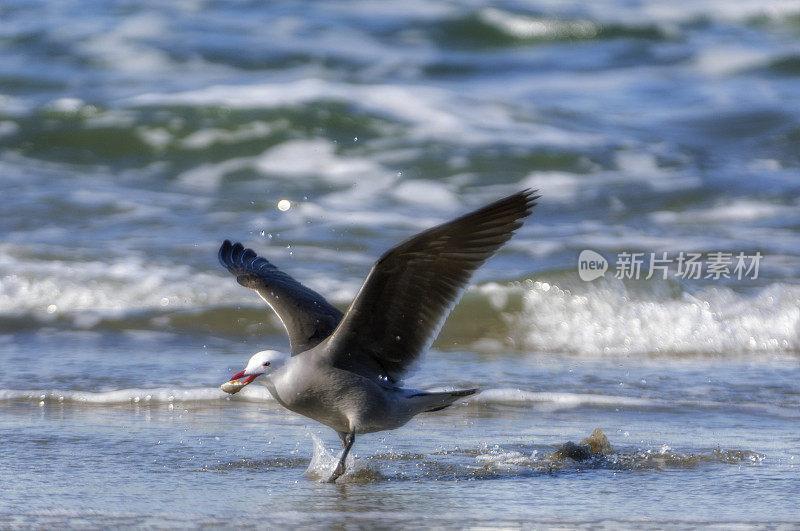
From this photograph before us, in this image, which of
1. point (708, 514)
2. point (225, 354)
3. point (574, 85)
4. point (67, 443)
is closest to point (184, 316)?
point (225, 354)

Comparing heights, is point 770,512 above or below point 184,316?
below

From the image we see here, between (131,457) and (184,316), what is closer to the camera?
(131,457)

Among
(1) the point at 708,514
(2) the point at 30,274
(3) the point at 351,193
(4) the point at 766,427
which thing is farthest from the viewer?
(3) the point at 351,193

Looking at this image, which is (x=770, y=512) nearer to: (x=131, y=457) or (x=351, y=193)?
(x=131, y=457)

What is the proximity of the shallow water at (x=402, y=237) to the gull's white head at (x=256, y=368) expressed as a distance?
1.08 feet

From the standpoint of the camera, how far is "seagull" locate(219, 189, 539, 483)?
12.8ft

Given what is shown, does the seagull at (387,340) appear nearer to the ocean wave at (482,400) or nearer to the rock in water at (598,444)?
the rock in water at (598,444)

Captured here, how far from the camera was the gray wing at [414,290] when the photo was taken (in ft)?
12.7

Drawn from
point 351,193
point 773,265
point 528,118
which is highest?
point 528,118

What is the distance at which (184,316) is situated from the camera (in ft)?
22.2

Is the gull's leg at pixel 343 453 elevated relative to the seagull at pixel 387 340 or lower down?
lower down

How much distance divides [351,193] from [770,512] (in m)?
6.91

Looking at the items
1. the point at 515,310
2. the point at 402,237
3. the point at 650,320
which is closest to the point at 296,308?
the point at 515,310

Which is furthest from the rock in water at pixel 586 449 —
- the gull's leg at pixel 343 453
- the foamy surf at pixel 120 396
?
the foamy surf at pixel 120 396
